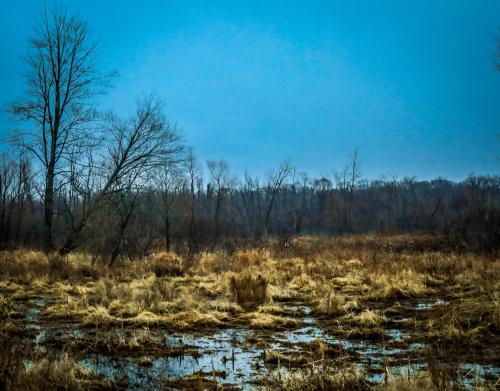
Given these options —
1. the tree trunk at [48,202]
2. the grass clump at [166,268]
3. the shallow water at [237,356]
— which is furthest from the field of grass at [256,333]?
the tree trunk at [48,202]

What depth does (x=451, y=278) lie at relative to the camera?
34.0 ft

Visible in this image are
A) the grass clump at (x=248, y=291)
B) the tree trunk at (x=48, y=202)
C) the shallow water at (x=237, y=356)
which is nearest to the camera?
the shallow water at (x=237, y=356)

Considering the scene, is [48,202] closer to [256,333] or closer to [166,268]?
[166,268]

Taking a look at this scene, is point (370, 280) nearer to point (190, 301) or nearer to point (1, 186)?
point (190, 301)

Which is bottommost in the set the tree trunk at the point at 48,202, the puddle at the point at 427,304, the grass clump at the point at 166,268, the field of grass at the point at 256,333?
the puddle at the point at 427,304

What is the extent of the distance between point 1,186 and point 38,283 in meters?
24.8

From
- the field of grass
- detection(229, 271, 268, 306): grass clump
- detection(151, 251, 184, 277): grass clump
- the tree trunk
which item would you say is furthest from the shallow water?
the tree trunk

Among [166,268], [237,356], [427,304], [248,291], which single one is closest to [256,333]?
[237,356]

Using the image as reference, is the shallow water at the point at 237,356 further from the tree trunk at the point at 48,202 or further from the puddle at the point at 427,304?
the tree trunk at the point at 48,202

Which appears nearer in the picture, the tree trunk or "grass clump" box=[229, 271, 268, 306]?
"grass clump" box=[229, 271, 268, 306]

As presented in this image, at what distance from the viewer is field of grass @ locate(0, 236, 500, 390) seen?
3.71 m

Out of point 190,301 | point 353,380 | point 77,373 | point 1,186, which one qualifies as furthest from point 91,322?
point 1,186

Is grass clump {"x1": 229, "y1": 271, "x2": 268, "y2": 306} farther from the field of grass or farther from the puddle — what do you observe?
the puddle

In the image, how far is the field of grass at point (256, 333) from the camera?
3.71m
